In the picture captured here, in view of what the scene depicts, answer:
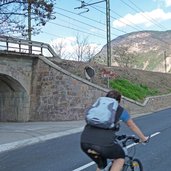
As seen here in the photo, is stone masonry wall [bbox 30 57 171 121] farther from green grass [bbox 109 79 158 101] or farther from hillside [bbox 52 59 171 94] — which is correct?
green grass [bbox 109 79 158 101]

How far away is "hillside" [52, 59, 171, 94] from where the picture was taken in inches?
1097

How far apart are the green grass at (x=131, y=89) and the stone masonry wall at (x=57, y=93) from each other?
3710mm

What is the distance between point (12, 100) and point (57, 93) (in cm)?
363

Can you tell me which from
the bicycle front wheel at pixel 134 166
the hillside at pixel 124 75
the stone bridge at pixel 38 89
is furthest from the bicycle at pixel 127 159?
the hillside at pixel 124 75

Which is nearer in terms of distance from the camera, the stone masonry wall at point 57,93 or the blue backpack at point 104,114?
the blue backpack at point 104,114

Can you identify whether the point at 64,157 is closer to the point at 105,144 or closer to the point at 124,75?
the point at 105,144

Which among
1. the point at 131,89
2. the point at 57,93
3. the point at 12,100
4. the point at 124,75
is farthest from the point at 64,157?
the point at 124,75

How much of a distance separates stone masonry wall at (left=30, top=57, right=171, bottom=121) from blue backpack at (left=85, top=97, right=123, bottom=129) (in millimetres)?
18845

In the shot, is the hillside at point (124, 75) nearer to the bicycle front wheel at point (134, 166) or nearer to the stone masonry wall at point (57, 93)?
the stone masonry wall at point (57, 93)

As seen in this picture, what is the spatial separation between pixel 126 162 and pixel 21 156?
18.2 ft

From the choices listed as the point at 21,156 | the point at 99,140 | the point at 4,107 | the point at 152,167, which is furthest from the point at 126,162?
the point at 4,107

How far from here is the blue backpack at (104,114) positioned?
4.39 metres

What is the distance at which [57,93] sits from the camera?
24.2 metres

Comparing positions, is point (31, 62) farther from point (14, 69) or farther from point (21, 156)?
point (21, 156)
